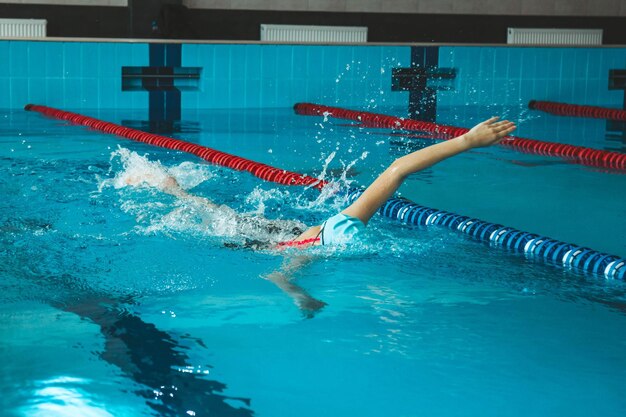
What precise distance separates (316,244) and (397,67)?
7.56m

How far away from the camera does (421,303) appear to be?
323cm

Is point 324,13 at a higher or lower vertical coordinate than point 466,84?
higher

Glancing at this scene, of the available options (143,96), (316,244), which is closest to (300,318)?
(316,244)

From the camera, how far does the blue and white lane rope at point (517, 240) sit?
3.62 meters

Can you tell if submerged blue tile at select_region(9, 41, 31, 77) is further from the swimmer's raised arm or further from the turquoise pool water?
the swimmer's raised arm

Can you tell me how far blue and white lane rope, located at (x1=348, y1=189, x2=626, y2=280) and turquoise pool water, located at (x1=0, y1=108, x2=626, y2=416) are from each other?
86 millimetres

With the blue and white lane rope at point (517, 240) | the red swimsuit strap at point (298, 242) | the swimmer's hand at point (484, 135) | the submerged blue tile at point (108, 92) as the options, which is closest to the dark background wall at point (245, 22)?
the submerged blue tile at point (108, 92)

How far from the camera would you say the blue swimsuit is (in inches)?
139

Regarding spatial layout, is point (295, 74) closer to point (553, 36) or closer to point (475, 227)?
point (553, 36)

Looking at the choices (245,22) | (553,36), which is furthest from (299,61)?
(553,36)

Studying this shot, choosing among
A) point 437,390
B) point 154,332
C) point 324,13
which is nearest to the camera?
point 437,390

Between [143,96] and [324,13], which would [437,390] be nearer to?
[143,96]

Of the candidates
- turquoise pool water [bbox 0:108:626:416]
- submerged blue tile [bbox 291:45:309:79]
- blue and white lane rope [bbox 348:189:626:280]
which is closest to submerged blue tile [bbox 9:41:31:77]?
submerged blue tile [bbox 291:45:309:79]

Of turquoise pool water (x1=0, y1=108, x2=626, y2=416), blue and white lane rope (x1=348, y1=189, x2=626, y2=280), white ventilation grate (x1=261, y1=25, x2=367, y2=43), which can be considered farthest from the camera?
white ventilation grate (x1=261, y1=25, x2=367, y2=43)
